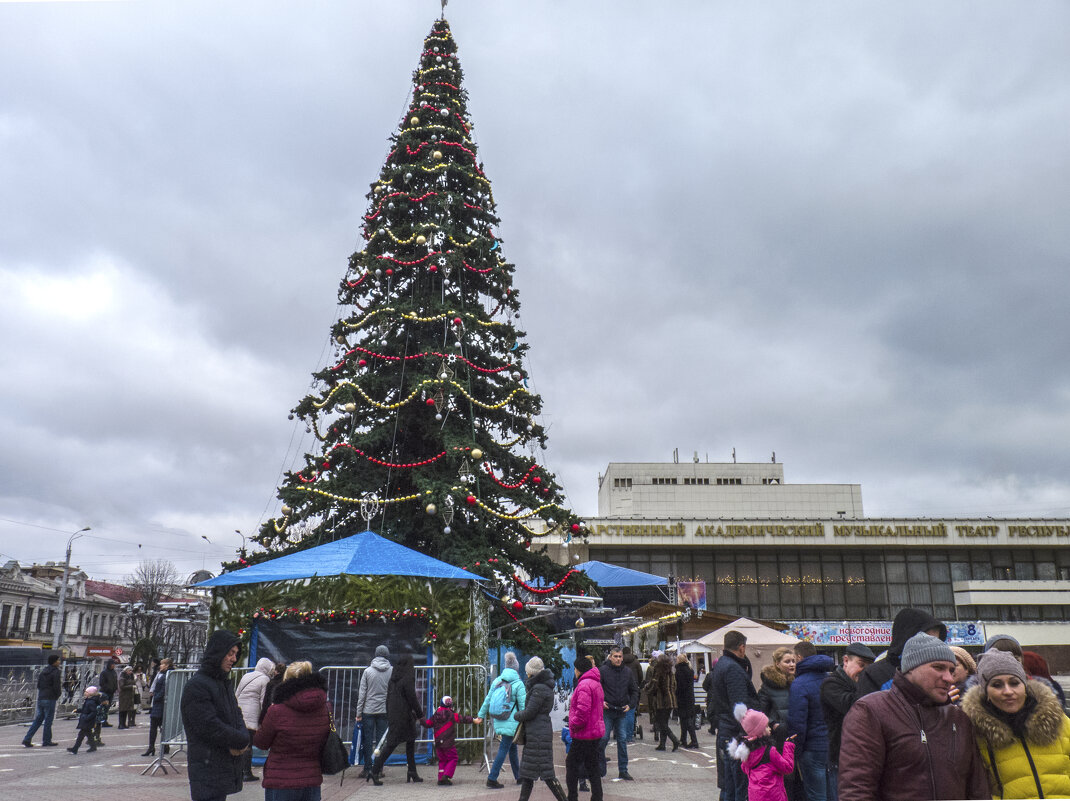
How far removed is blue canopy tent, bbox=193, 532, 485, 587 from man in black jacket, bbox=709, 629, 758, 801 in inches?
220

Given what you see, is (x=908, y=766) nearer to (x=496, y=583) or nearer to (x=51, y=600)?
(x=496, y=583)

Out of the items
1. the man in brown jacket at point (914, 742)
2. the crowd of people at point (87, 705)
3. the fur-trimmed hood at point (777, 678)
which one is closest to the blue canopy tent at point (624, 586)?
the crowd of people at point (87, 705)

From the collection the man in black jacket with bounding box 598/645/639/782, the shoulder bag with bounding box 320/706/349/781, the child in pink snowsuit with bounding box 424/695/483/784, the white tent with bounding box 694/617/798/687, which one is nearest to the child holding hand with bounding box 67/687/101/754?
→ the child in pink snowsuit with bounding box 424/695/483/784

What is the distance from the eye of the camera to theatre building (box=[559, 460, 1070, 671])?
49938 mm

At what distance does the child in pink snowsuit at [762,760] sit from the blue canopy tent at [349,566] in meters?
7.04

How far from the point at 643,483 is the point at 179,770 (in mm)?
55711

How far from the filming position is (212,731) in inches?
218

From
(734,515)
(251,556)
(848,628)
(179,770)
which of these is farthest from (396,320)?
(734,515)

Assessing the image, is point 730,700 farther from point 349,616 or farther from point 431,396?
point 431,396

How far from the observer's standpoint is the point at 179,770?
11.5 metres

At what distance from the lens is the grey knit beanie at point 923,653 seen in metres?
3.53

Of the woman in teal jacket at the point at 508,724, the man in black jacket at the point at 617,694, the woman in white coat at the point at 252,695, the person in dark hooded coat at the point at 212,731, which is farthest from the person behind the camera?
the man in black jacket at the point at 617,694

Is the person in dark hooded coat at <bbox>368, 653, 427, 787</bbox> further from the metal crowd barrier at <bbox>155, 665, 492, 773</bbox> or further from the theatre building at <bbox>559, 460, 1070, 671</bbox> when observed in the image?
the theatre building at <bbox>559, 460, 1070, 671</bbox>

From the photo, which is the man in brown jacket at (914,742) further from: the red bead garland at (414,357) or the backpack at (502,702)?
the red bead garland at (414,357)
